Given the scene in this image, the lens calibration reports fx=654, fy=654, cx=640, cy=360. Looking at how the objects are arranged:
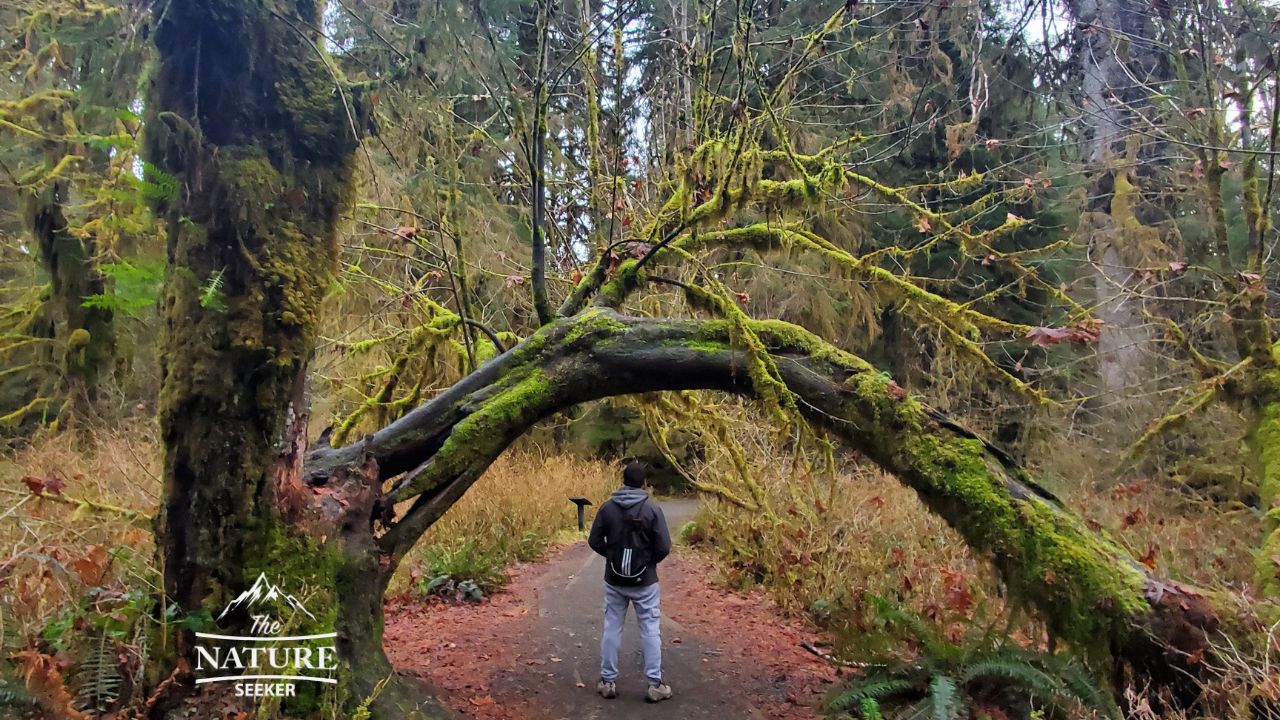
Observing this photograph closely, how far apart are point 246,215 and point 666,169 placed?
4.29 meters

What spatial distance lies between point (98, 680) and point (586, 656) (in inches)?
148

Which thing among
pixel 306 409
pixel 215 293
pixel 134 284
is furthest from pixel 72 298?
pixel 215 293

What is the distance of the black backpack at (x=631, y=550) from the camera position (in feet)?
16.5

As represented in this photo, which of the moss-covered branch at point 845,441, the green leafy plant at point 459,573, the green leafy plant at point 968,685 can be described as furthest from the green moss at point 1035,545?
the green leafy plant at point 459,573

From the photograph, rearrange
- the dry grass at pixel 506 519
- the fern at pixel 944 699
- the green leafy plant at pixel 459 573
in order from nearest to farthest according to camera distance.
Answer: the fern at pixel 944 699 < the green leafy plant at pixel 459 573 < the dry grass at pixel 506 519

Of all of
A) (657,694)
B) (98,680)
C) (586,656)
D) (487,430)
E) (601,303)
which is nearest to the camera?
(98,680)

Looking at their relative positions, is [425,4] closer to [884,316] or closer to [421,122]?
[421,122]

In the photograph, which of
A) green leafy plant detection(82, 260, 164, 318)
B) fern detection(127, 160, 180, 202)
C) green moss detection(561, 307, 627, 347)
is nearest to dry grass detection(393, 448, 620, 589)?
green moss detection(561, 307, 627, 347)

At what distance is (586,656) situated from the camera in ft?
19.4

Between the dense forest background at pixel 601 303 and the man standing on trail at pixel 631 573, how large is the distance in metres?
1.11

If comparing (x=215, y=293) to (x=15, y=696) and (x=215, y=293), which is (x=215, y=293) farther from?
(x=15, y=696)

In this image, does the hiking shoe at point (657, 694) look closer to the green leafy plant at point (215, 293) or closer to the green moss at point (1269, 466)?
the green leafy plant at point (215, 293)

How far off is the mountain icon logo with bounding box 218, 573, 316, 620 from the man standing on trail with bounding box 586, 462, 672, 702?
2049 mm

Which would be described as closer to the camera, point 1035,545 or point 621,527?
point 1035,545
